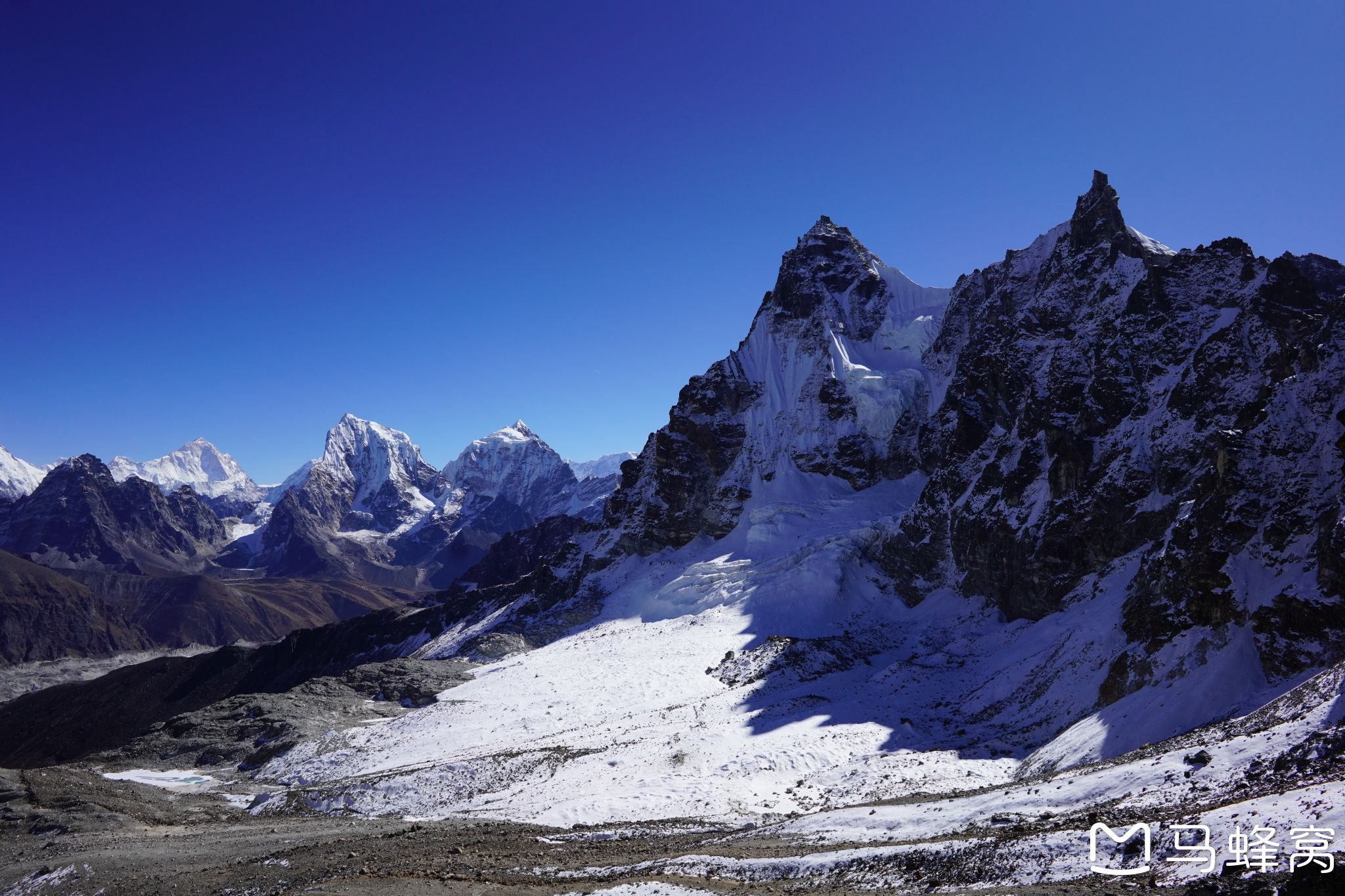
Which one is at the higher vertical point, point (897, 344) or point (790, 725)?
point (897, 344)

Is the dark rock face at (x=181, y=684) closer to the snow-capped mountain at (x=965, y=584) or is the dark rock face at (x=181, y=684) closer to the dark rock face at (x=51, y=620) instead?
the snow-capped mountain at (x=965, y=584)

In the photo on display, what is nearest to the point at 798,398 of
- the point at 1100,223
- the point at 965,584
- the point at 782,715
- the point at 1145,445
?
the point at 1100,223

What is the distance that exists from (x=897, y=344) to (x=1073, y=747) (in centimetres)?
8425

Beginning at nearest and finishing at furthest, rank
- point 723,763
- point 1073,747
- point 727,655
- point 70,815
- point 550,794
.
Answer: point 1073,747 < point 70,815 < point 550,794 < point 723,763 < point 727,655

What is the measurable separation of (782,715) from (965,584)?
23578 millimetres

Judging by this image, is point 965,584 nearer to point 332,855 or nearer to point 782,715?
point 782,715

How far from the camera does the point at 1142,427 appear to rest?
47.5 m

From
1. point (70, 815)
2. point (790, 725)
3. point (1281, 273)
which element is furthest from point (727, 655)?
point (1281, 273)

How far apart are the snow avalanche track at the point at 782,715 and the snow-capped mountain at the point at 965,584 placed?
0.75 feet

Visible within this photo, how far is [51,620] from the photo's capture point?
575ft

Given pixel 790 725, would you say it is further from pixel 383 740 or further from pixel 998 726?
pixel 383 740

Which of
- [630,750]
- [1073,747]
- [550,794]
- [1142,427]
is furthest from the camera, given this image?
[1142,427]

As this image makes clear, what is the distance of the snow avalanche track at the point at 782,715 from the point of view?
28922 millimetres

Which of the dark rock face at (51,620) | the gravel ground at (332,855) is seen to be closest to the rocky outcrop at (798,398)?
the gravel ground at (332,855)
